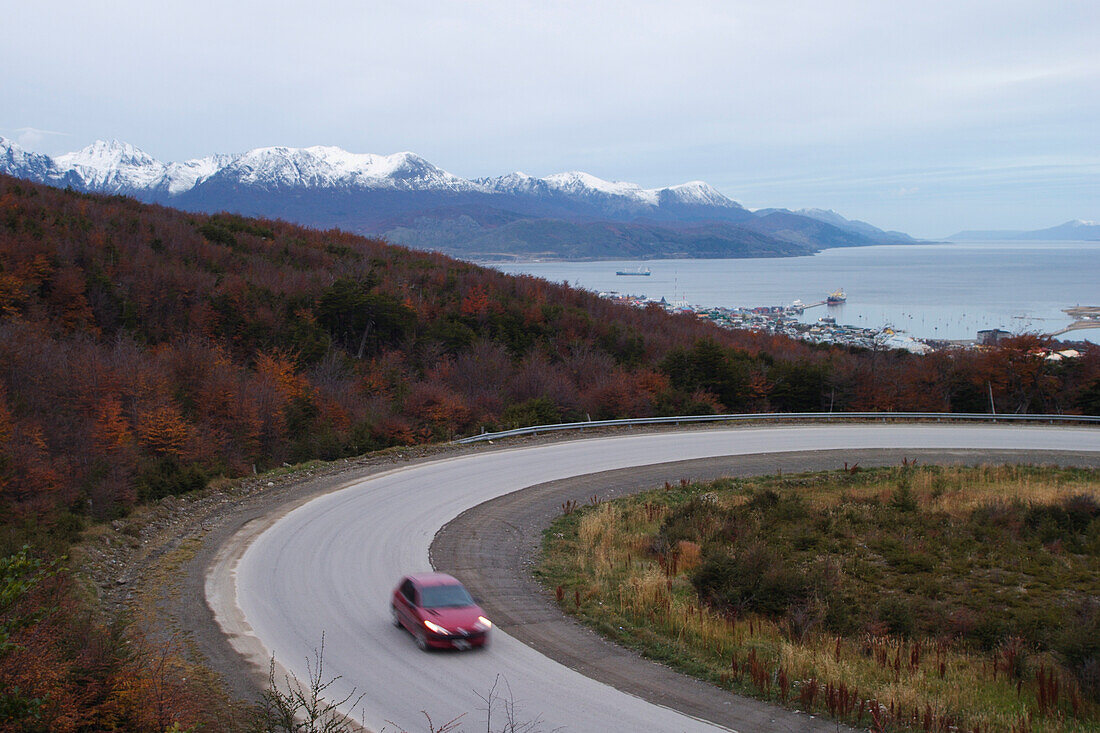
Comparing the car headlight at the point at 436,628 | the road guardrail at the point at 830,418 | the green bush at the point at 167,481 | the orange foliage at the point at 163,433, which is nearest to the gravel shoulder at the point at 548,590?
the car headlight at the point at 436,628

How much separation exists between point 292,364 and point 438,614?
1673 inches

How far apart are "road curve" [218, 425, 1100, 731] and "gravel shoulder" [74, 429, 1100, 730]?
13.8 inches

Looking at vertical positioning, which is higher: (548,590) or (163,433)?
(548,590)

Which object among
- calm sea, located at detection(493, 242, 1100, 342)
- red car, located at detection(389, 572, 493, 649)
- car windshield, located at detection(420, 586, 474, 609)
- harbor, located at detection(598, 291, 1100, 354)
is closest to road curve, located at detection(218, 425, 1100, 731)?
red car, located at detection(389, 572, 493, 649)

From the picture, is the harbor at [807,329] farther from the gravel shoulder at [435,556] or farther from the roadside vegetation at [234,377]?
the gravel shoulder at [435,556]

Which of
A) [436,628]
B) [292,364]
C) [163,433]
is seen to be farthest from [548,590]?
[292,364]

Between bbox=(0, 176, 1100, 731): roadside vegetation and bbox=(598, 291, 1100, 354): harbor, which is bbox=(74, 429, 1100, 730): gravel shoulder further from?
bbox=(598, 291, 1100, 354): harbor

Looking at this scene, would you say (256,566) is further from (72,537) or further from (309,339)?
(309,339)

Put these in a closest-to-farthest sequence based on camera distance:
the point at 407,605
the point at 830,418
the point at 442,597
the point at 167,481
A: 1. the point at 442,597
2. the point at 407,605
3. the point at 167,481
4. the point at 830,418

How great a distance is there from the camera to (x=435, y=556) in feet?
49.3

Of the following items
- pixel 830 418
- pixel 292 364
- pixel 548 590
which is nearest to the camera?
pixel 548 590

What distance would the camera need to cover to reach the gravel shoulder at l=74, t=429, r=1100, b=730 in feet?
30.6

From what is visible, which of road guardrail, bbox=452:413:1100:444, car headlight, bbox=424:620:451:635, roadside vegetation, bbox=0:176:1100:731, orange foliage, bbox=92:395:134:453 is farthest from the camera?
road guardrail, bbox=452:413:1100:444

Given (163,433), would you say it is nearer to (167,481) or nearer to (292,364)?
(167,481)
